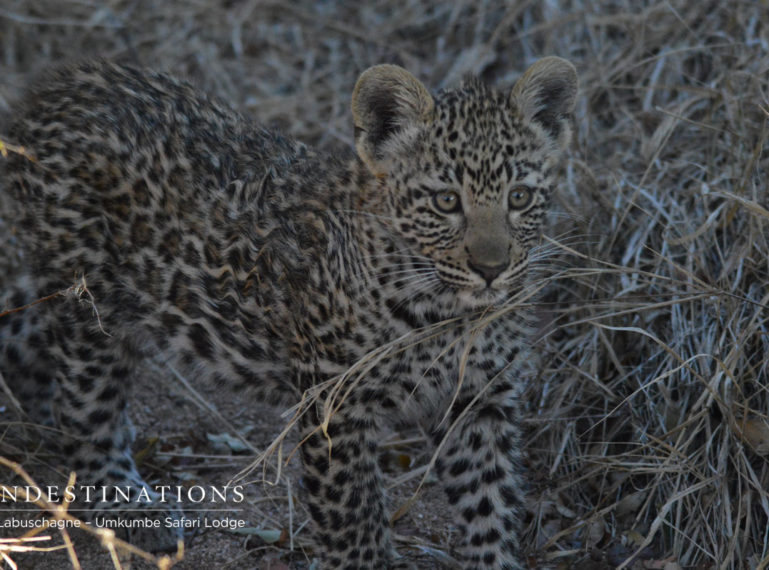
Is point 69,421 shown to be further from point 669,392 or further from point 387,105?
point 669,392

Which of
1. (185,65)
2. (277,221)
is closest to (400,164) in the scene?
(277,221)

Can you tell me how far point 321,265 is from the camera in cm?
470

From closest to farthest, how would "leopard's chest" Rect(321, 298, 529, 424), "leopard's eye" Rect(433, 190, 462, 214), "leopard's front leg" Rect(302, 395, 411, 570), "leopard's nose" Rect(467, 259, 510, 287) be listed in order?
"leopard's nose" Rect(467, 259, 510, 287) → "leopard's eye" Rect(433, 190, 462, 214) → "leopard's chest" Rect(321, 298, 529, 424) → "leopard's front leg" Rect(302, 395, 411, 570)

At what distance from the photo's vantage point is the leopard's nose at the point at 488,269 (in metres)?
4.14

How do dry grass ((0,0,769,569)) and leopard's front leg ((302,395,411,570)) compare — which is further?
dry grass ((0,0,769,569))

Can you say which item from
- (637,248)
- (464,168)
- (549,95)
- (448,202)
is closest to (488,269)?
(448,202)

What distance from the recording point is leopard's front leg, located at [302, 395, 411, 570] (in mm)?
4582

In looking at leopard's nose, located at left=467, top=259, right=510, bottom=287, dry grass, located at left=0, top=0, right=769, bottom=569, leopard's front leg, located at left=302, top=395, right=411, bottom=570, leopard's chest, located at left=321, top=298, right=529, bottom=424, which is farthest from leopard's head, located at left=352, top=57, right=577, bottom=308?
leopard's front leg, located at left=302, top=395, right=411, bottom=570

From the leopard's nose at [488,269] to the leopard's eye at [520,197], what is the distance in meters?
0.30

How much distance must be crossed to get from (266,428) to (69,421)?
1.43m

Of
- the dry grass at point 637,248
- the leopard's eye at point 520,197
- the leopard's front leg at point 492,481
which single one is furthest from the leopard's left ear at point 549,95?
the leopard's front leg at point 492,481

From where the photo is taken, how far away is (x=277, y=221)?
496cm

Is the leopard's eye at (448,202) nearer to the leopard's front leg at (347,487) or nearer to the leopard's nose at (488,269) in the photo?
the leopard's nose at (488,269)

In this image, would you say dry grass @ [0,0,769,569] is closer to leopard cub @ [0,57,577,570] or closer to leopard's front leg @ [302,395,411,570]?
leopard cub @ [0,57,577,570]
